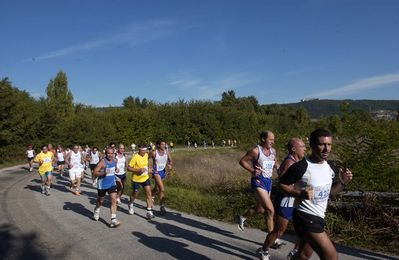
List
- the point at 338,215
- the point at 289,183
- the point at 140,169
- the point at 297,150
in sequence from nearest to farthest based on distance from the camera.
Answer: the point at 289,183 → the point at 297,150 → the point at 338,215 → the point at 140,169

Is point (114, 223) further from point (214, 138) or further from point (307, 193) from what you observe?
point (214, 138)

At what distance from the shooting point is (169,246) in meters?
7.76

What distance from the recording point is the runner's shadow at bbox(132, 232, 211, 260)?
279 inches

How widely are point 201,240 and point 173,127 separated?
159ft

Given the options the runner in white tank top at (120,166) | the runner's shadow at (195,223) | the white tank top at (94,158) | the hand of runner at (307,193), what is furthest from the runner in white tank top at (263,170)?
the white tank top at (94,158)

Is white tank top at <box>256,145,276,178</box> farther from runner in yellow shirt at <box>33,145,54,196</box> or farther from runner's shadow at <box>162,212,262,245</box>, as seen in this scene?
runner in yellow shirt at <box>33,145,54,196</box>

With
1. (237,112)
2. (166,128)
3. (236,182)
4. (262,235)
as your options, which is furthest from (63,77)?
(262,235)

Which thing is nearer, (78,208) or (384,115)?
Result: (384,115)

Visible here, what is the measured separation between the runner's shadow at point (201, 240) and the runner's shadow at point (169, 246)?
37cm

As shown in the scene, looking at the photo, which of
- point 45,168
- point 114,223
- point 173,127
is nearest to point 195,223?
point 114,223

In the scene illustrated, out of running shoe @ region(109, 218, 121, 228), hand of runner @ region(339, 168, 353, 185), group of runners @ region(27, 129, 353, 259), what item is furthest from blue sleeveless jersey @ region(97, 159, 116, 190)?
hand of runner @ region(339, 168, 353, 185)

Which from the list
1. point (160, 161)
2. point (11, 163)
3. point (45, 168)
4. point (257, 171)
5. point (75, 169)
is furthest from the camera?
point (11, 163)

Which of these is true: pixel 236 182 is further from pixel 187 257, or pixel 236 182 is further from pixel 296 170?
pixel 296 170

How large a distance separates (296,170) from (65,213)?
862cm
